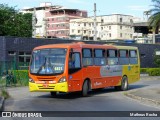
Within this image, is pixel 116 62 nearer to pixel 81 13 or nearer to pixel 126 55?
pixel 126 55

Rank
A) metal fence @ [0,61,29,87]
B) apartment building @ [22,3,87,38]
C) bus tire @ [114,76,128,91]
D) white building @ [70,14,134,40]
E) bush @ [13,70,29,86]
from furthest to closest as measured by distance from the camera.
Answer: apartment building @ [22,3,87,38] → white building @ [70,14,134,40] → bush @ [13,70,29,86] → metal fence @ [0,61,29,87] → bus tire @ [114,76,128,91]

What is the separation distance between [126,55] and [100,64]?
427cm

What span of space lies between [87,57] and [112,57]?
347 cm

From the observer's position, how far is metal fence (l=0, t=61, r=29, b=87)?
109ft

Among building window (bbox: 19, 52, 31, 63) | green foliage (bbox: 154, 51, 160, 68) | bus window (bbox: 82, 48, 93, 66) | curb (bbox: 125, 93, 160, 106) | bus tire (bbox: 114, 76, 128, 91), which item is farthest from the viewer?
green foliage (bbox: 154, 51, 160, 68)

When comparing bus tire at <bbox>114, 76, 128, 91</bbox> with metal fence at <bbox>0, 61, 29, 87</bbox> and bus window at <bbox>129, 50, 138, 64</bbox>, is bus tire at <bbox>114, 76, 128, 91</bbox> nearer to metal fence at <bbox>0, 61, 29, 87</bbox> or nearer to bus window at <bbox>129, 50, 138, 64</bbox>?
bus window at <bbox>129, 50, 138, 64</bbox>

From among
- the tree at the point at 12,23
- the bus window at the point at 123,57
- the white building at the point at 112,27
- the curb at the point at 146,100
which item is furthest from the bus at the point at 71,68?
the white building at the point at 112,27

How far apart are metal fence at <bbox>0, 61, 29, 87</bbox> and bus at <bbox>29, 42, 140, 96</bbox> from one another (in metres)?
9.87

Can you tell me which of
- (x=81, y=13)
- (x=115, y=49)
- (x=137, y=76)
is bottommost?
(x=137, y=76)

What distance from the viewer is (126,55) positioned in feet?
94.0

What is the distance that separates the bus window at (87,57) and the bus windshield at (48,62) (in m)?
1.74

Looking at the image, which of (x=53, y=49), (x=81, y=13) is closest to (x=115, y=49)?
(x=53, y=49)

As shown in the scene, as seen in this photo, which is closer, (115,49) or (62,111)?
(62,111)

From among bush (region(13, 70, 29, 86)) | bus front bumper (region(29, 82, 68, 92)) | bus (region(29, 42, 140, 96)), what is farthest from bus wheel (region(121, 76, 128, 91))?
bush (region(13, 70, 29, 86))
